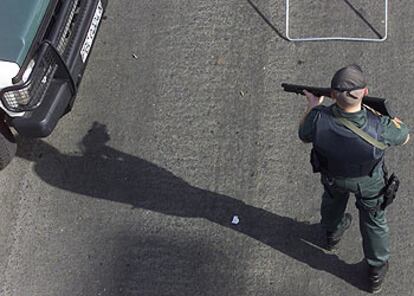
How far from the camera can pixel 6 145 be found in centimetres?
538

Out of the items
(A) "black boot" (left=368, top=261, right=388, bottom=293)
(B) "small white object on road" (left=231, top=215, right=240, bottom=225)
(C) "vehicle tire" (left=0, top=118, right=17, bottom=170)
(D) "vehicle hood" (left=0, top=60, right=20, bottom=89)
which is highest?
(D) "vehicle hood" (left=0, top=60, right=20, bottom=89)

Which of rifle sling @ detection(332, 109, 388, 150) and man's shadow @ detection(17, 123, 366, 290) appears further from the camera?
man's shadow @ detection(17, 123, 366, 290)

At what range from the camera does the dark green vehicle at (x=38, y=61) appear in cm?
480

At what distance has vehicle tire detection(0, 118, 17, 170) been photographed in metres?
5.33

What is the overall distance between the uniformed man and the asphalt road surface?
75 centimetres

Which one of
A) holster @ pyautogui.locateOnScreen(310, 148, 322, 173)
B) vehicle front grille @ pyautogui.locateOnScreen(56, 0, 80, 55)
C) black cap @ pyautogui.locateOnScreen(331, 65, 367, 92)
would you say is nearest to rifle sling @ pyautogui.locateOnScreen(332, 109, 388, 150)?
black cap @ pyautogui.locateOnScreen(331, 65, 367, 92)

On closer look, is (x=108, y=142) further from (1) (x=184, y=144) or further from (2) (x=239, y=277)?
(2) (x=239, y=277)

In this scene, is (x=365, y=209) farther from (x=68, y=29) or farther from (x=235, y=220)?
(x=68, y=29)

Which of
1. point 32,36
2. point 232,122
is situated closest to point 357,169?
point 232,122

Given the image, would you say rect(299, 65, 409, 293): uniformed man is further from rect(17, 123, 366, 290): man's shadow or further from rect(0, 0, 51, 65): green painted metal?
rect(0, 0, 51, 65): green painted metal

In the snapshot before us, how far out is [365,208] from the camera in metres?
4.36

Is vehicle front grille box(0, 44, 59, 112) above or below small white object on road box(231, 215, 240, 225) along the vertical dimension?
above

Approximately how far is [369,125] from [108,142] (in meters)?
2.49

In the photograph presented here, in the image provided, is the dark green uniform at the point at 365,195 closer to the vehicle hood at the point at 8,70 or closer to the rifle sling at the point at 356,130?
the rifle sling at the point at 356,130
